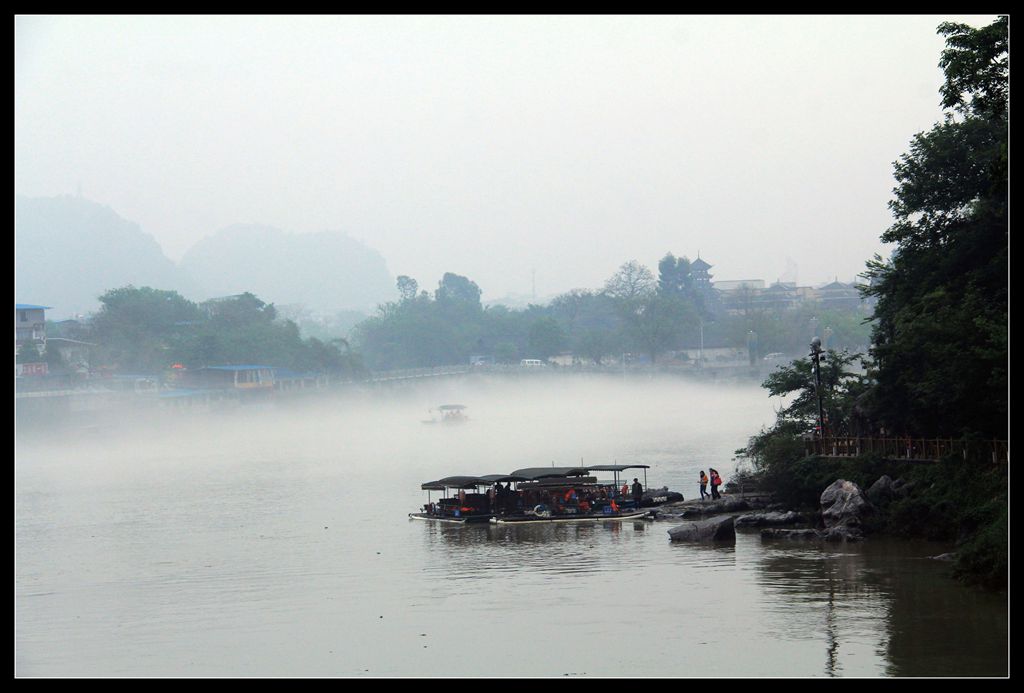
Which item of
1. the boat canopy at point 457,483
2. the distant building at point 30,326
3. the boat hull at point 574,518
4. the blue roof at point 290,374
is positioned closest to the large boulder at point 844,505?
the boat hull at point 574,518

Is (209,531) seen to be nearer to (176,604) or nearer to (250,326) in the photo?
(176,604)

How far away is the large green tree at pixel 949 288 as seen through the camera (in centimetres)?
2111

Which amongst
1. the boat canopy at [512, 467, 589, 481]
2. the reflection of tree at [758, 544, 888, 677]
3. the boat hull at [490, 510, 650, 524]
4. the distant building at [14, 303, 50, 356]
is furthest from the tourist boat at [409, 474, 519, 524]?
the distant building at [14, 303, 50, 356]

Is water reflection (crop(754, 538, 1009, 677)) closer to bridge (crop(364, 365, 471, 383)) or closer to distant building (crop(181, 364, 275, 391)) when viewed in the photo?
distant building (crop(181, 364, 275, 391))

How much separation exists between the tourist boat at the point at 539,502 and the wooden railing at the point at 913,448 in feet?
12.7

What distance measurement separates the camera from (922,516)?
70.9 ft

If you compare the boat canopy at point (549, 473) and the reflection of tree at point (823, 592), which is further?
the boat canopy at point (549, 473)

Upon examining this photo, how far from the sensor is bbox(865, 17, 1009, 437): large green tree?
69.3 feet

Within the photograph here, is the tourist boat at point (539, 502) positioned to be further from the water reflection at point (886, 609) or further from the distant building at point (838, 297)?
the distant building at point (838, 297)

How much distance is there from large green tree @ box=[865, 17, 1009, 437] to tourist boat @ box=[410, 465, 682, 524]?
583cm

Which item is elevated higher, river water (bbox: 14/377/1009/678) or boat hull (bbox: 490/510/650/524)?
boat hull (bbox: 490/510/650/524)

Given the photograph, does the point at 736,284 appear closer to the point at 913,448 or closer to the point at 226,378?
the point at 226,378

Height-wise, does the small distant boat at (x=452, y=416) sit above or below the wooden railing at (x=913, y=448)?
above
